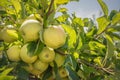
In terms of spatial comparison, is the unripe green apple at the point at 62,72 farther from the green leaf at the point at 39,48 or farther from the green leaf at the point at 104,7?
the green leaf at the point at 104,7

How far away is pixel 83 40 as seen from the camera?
5.65 ft

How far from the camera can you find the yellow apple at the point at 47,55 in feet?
4.90

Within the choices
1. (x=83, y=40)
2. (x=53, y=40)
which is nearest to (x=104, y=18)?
(x=83, y=40)

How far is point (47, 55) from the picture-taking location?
1472 mm

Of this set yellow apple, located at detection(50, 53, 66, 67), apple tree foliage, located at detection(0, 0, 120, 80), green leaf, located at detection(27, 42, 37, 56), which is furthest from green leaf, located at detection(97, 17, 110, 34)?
green leaf, located at detection(27, 42, 37, 56)

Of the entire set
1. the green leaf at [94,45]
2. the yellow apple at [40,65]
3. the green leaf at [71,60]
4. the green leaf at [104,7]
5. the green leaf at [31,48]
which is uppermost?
the green leaf at [104,7]

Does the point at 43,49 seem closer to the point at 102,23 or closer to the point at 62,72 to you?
the point at 62,72

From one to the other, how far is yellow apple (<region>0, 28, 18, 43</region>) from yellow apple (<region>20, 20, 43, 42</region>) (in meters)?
0.11

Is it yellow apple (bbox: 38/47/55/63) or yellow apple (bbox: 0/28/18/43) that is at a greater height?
yellow apple (bbox: 0/28/18/43)

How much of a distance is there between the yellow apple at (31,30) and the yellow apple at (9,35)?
106mm

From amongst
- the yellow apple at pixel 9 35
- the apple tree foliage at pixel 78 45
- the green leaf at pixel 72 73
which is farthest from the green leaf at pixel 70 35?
the yellow apple at pixel 9 35

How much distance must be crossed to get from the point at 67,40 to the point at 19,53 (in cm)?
26

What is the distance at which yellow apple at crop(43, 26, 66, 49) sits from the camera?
1.46 meters

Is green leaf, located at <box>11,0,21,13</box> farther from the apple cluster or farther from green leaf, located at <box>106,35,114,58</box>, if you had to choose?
green leaf, located at <box>106,35,114,58</box>
